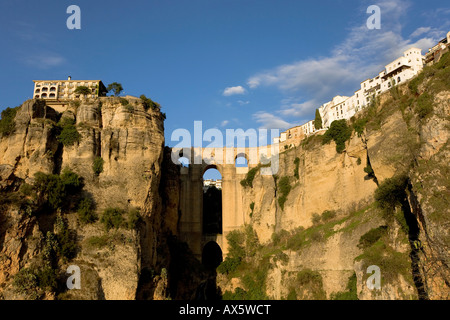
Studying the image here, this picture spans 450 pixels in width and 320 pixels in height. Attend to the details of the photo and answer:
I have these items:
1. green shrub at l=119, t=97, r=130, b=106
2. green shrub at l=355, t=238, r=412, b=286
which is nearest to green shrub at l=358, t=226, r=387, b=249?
green shrub at l=355, t=238, r=412, b=286

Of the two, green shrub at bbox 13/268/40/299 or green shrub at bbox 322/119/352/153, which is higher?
green shrub at bbox 322/119/352/153

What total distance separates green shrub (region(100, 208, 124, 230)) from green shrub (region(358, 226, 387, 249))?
1584 cm

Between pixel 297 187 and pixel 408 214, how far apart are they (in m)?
16.7

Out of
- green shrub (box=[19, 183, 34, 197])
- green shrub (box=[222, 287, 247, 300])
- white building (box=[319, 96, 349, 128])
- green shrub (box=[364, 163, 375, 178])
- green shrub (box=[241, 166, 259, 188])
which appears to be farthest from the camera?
white building (box=[319, 96, 349, 128])

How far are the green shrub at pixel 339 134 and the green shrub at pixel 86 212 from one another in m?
20.6

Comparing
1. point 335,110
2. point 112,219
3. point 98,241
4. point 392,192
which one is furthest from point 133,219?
point 335,110

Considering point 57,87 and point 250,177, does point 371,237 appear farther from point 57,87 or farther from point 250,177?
point 57,87

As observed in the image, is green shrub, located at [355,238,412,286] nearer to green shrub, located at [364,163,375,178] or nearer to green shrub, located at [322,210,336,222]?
green shrub, located at [364,163,375,178]

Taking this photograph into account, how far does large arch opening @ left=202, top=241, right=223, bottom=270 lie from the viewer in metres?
49.0

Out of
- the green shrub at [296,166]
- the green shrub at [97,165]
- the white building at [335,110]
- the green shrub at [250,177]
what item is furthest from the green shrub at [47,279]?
the white building at [335,110]

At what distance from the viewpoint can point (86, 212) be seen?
1048 inches

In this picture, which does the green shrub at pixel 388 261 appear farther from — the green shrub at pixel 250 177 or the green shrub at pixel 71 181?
the green shrub at pixel 250 177

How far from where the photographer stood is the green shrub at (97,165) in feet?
96.7
